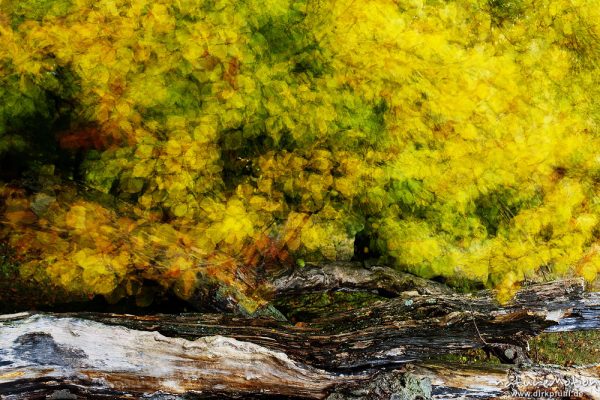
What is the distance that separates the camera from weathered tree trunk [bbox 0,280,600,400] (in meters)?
2.89

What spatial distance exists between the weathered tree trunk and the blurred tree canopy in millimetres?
429

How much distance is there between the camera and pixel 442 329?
4.37 metres

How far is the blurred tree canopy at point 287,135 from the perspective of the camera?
339 centimetres

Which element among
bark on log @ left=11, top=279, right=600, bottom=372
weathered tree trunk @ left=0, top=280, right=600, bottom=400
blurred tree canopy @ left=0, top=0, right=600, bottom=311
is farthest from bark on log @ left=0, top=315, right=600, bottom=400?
blurred tree canopy @ left=0, top=0, right=600, bottom=311

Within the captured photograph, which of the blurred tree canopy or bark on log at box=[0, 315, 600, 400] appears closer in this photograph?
bark on log at box=[0, 315, 600, 400]

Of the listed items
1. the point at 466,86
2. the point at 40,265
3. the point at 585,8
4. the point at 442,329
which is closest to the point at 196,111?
the point at 40,265

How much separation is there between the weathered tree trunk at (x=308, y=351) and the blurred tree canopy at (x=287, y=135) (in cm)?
43

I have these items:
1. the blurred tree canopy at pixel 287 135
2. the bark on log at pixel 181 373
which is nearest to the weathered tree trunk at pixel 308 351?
the bark on log at pixel 181 373

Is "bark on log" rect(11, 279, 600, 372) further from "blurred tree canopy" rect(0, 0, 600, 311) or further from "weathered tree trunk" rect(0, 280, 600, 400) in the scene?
"blurred tree canopy" rect(0, 0, 600, 311)

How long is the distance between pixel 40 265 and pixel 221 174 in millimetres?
1554

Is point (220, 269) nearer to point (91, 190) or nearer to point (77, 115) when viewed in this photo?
point (91, 190)

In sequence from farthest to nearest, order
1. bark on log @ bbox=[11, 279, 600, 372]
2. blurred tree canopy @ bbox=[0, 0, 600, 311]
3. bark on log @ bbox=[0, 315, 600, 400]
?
bark on log @ bbox=[11, 279, 600, 372], blurred tree canopy @ bbox=[0, 0, 600, 311], bark on log @ bbox=[0, 315, 600, 400]

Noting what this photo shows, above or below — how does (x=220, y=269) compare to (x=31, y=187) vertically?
below

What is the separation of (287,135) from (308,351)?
5.59 feet
